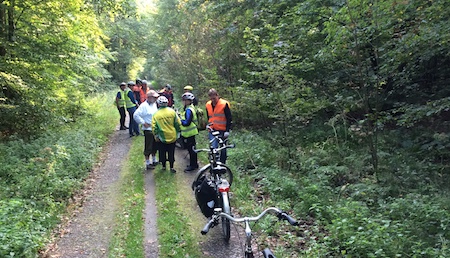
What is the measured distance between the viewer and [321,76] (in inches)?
449

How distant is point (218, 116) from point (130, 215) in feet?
10.1

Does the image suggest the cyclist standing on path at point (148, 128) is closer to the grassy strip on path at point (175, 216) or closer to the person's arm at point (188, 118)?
the grassy strip on path at point (175, 216)

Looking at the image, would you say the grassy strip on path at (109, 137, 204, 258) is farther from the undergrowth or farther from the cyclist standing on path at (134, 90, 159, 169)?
the undergrowth

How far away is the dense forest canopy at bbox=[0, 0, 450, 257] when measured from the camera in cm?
734

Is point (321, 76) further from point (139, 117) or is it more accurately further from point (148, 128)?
point (139, 117)

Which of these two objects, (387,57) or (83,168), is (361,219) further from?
(83,168)

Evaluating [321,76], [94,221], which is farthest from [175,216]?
[321,76]

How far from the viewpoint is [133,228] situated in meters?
6.16

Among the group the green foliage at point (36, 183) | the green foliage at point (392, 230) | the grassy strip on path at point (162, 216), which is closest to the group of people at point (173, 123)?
the grassy strip on path at point (162, 216)

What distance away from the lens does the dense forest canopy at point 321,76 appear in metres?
7.34

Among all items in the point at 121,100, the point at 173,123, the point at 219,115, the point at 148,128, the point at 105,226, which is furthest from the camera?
the point at 121,100

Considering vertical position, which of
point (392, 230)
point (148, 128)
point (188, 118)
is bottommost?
point (392, 230)

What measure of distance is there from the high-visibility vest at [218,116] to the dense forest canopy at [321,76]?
1.07 metres

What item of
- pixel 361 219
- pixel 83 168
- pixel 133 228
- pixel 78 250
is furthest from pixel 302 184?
pixel 83 168
